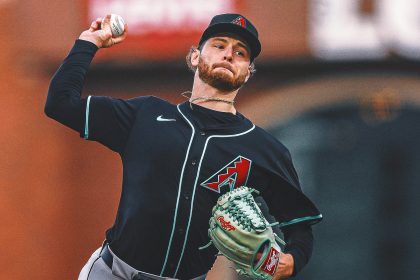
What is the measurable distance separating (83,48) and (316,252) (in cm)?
604

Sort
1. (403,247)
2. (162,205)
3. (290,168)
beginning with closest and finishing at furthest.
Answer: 1. (162,205)
2. (290,168)
3. (403,247)

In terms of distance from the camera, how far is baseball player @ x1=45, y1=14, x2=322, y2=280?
409 cm

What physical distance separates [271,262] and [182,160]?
60 centimetres

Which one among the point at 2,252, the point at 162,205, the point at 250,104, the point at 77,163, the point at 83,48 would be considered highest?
the point at 83,48

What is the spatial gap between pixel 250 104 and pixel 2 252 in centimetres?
322

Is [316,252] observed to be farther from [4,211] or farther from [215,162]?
[215,162]

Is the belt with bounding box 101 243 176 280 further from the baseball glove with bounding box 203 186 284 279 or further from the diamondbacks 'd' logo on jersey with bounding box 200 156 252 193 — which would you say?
the diamondbacks 'd' logo on jersey with bounding box 200 156 252 193

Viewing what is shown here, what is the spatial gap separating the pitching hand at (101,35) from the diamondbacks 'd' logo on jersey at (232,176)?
2.60 feet

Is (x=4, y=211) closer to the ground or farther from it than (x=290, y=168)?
closer to the ground

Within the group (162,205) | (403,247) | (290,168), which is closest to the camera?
(162,205)

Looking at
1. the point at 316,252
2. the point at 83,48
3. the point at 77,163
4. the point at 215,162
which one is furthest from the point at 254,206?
the point at 77,163

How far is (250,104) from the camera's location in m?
9.91

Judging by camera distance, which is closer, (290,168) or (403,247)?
(290,168)

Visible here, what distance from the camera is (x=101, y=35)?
13.9ft
